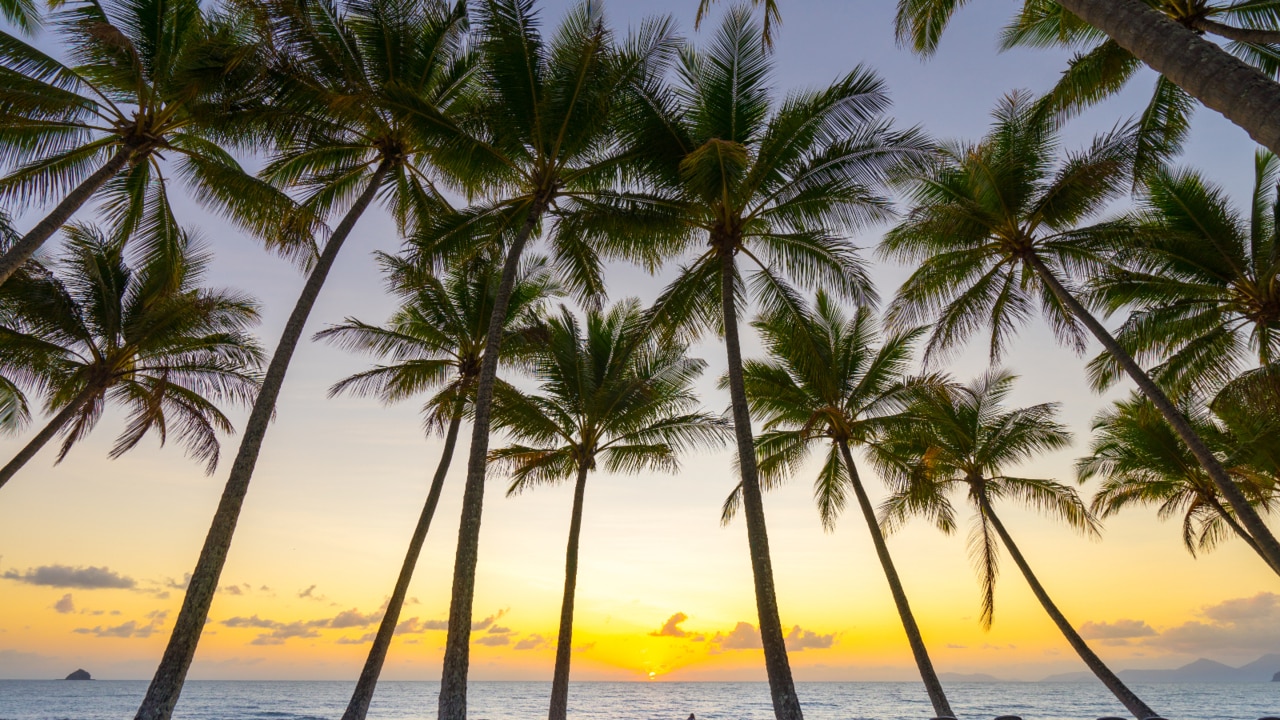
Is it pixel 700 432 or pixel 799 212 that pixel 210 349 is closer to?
pixel 700 432

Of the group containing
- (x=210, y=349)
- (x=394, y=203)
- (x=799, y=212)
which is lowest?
(x=210, y=349)

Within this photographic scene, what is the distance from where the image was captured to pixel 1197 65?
3566mm

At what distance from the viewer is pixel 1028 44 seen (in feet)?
38.5

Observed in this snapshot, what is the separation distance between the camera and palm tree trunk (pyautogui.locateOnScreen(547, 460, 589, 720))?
12.6m

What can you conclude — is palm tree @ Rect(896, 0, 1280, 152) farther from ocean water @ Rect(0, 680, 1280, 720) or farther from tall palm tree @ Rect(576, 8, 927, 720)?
ocean water @ Rect(0, 680, 1280, 720)

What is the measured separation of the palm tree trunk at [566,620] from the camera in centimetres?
1262

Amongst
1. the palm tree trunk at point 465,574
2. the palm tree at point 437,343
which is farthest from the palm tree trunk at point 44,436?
the palm tree trunk at point 465,574

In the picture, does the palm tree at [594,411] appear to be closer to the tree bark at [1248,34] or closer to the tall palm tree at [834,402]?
the tall palm tree at [834,402]

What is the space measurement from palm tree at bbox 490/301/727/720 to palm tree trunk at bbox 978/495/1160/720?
6.95 m

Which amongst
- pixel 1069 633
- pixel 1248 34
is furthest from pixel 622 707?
pixel 1248 34

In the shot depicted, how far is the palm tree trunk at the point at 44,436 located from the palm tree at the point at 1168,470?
21.4m

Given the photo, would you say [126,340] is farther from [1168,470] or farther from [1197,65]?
[1168,470]

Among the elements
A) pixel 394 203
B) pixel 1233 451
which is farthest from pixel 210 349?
pixel 1233 451

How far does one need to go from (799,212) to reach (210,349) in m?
11.7
